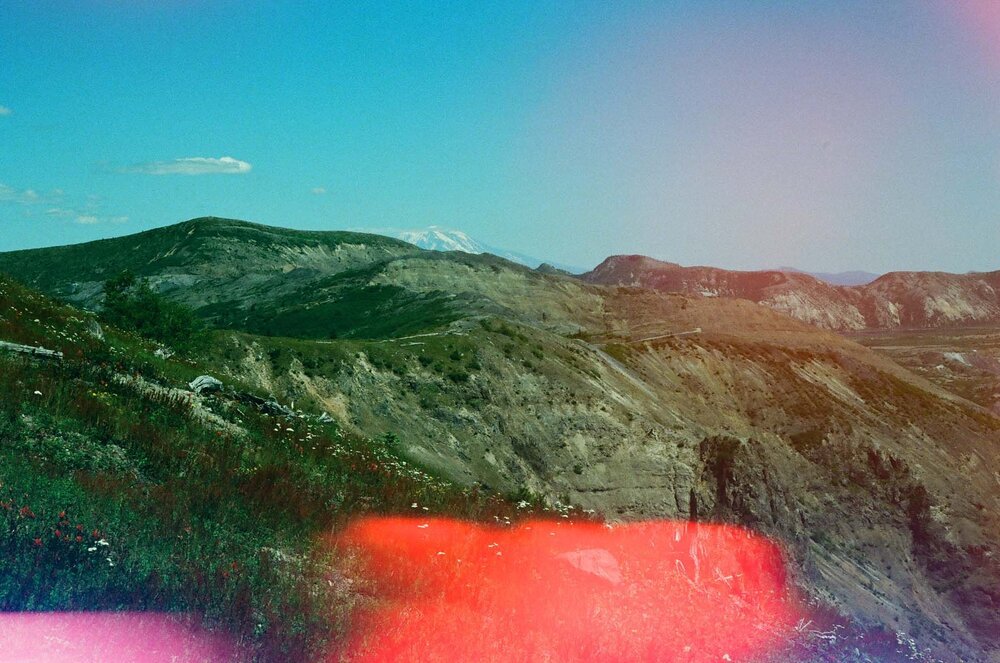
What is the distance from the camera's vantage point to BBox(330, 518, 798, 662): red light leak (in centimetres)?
786

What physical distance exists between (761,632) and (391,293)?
71.3 m

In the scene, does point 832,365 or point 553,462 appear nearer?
point 553,462

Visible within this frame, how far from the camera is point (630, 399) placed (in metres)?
51.1

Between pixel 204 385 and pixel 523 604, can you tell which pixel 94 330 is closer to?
pixel 204 385

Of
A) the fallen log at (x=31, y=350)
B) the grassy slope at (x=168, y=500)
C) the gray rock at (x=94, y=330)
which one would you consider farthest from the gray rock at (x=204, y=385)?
the gray rock at (x=94, y=330)

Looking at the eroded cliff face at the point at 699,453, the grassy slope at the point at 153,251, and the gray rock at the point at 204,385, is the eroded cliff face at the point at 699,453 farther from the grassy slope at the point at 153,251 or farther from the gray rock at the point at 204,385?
the grassy slope at the point at 153,251

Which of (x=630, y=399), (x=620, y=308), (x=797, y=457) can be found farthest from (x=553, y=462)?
(x=620, y=308)

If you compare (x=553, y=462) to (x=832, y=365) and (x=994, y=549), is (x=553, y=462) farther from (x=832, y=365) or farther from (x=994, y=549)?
(x=832, y=365)

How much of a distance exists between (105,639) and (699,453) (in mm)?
44174

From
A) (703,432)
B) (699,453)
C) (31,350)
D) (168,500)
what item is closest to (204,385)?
(31,350)

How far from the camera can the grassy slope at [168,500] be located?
696 cm

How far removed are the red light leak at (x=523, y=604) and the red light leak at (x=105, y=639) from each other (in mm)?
1340

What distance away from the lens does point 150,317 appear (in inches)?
1231

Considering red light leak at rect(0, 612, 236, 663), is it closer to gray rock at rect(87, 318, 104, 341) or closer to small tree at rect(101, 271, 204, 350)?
gray rock at rect(87, 318, 104, 341)
